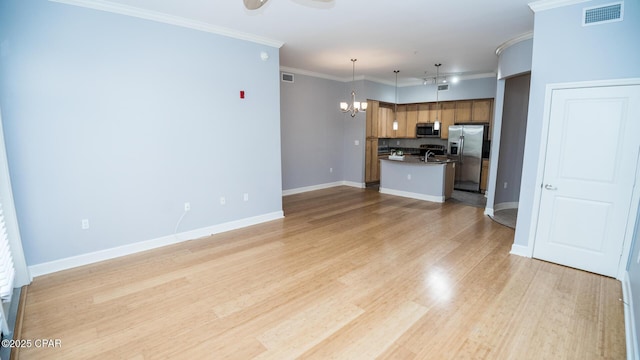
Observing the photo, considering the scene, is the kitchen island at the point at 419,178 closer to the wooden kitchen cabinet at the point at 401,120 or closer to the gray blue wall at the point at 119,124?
the wooden kitchen cabinet at the point at 401,120

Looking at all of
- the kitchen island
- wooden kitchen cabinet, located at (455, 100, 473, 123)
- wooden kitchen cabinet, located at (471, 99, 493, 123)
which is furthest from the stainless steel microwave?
the kitchen island

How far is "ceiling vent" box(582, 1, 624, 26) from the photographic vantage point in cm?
291

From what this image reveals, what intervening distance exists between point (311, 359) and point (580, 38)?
4036 millimetres

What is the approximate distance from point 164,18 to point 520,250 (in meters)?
5.30

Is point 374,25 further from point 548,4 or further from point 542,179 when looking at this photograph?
point 542,179

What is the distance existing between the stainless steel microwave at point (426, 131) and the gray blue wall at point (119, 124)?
541 centimetres

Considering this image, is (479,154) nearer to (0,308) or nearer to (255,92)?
(255,92)

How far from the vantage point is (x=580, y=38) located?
3098 millimetres

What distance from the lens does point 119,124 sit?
3.48m

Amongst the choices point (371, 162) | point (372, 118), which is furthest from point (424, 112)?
point (371, 162)

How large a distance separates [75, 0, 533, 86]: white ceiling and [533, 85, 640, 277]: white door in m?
1.35

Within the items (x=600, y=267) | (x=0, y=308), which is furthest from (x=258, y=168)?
(x=600, y=267)

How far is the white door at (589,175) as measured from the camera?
9.80 ft

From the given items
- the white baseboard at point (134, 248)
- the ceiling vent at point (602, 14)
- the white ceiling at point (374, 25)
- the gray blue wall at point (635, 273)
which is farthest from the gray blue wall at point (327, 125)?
the gray blue wall at point (635, 273)
